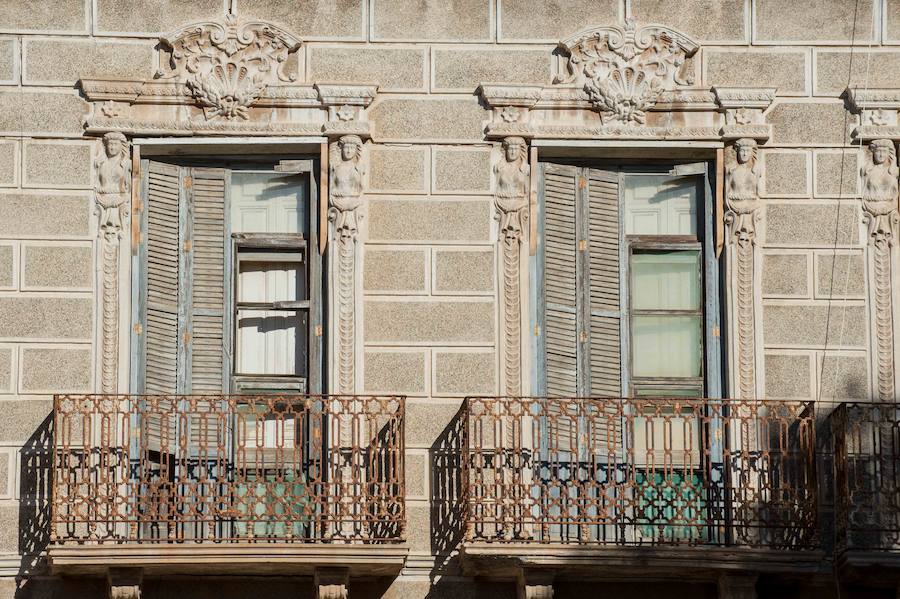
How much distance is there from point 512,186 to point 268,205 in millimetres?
1920

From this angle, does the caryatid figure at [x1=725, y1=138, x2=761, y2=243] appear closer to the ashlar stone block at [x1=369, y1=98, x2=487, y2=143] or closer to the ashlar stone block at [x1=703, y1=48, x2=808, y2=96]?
the ashlar stone block at [x1=703, y1=48, x2=808, y2=96]

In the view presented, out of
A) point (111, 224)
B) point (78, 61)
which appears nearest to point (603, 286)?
point (111, 224)

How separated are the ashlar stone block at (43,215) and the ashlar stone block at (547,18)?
Answer: 3.55m

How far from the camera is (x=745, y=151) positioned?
19.6 m

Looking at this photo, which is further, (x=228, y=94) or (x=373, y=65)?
(x=373, y=65)

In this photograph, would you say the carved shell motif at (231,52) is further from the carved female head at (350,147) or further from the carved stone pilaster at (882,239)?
the carved stone pilaster at (882,239)

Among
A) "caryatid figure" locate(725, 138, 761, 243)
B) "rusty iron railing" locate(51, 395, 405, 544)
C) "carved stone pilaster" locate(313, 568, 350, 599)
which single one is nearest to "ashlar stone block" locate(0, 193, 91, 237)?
"rusty iron railing" locate(51, 395, 405, 544)

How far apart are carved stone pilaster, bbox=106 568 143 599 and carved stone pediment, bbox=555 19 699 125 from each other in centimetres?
500

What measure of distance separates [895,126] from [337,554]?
549cm

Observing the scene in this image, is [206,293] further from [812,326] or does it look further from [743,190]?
[812,326]

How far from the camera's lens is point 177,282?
19625 mm

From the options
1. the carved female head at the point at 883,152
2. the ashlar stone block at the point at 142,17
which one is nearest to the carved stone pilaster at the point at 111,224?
the ashlar stone block at the point at 142,17

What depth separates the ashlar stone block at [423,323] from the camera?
1934 centimetres

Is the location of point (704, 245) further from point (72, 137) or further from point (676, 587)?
point (72, 137)
